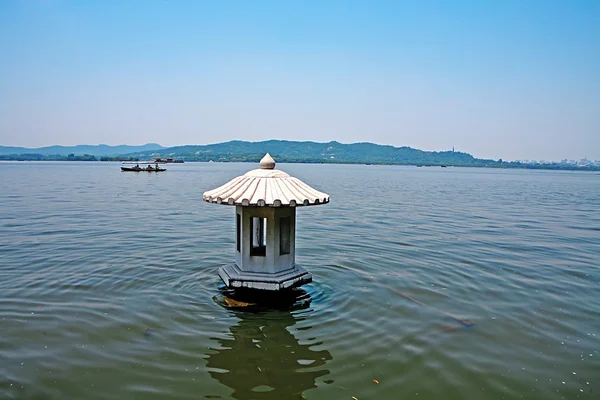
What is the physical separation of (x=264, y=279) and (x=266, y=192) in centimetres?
162

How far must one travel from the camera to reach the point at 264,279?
24.1 ft

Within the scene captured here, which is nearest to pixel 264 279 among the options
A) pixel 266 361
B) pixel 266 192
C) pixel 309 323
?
pixel 309 323

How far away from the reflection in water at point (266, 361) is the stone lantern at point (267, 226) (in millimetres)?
760

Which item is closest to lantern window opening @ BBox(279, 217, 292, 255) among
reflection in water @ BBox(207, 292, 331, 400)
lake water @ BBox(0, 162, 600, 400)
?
lake water @ BBox(0, 162, 600, 400)

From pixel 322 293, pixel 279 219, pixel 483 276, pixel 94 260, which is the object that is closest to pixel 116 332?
pixel 279 219

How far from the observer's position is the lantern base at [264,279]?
728 centimetres

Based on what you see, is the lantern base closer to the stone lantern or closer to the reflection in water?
the stone lantern

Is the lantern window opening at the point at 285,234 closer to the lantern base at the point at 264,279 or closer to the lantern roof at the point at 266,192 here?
the lantern base at the point at 264,279

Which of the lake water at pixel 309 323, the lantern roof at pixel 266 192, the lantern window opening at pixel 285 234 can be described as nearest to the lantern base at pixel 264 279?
the lantern window opening at pixel 285 234

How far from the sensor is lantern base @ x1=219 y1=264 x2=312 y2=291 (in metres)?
7.28

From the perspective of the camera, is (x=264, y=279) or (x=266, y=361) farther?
(x=264, y=279)

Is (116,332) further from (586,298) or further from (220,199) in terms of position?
(586,298)

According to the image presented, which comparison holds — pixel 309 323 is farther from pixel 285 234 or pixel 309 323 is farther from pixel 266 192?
pixel 266 192

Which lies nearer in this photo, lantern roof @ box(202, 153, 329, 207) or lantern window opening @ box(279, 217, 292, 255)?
lantern roof @ box(202, 153, 329, 207)
